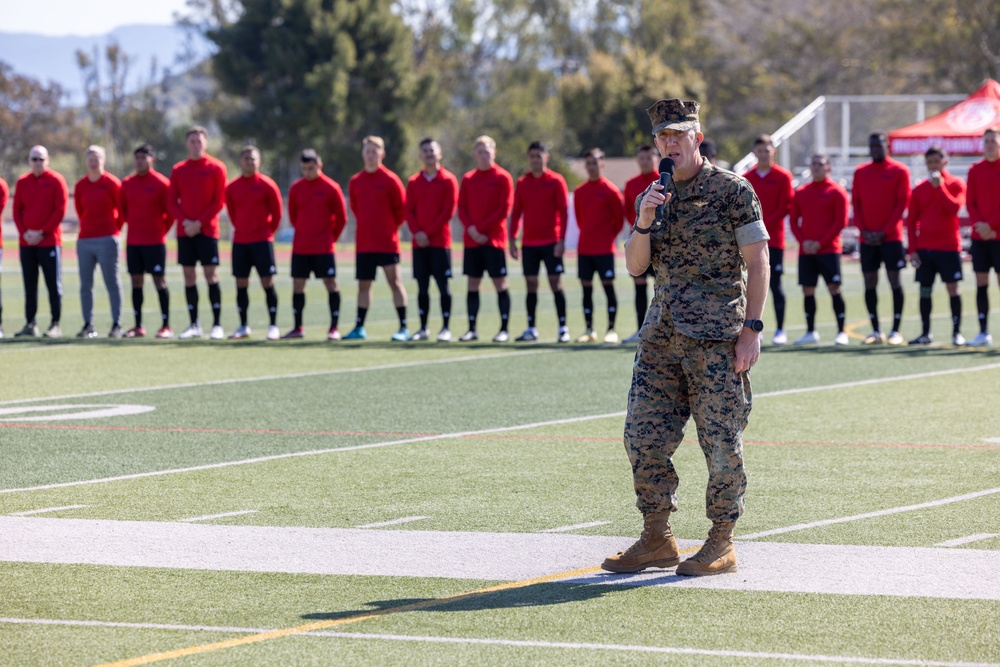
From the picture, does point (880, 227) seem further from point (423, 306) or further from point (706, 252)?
point (706, 252)

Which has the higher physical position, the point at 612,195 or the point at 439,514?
the point at 612,195

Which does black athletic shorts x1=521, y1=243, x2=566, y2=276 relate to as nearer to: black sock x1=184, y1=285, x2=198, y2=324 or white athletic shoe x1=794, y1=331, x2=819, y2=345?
white athletic shoe x1=794, y1=331, x2=819, y2=345

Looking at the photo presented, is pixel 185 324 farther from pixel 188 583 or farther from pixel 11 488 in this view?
pixel 188 583

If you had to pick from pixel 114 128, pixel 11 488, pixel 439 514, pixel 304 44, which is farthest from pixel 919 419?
pixel 114 128

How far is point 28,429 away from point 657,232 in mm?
6083

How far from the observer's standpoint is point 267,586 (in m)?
6.35

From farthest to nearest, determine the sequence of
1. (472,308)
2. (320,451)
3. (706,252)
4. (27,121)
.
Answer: (27,121) < (472,308) < (320,451) < (706,252)

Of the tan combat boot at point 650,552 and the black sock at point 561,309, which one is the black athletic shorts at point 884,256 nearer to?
the black sock at point 561,309

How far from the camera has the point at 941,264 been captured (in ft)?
55.1

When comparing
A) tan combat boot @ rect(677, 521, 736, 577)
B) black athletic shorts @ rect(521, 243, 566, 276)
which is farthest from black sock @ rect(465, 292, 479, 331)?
tan combat boot @ rect(677, 521, 736, 577)

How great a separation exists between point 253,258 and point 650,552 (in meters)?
12.0

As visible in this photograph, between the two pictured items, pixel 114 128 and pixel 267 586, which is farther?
pixel 114 128

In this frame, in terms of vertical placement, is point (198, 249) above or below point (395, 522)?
above

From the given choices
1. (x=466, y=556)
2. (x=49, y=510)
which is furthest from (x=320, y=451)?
(x=466, y=556)
